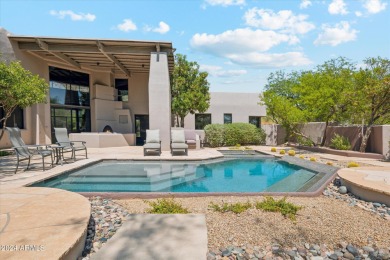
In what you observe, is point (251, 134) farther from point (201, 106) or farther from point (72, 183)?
point (72, 183)

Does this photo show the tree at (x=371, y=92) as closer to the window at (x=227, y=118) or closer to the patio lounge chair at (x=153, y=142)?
the patio lounge chair at (x=153, y=142)

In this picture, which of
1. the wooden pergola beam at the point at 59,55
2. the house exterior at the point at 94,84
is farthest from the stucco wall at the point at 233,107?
the wooden pergola beam at the point at 59,55

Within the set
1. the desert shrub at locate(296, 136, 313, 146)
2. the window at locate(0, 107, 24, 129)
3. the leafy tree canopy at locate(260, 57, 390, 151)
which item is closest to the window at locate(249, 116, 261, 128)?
the leafy tree canopy at locate(260, 57, 390, 151)

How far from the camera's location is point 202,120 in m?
24.6

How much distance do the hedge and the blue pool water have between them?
6036mm

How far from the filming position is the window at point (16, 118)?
1259cm

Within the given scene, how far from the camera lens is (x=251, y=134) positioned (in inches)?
671

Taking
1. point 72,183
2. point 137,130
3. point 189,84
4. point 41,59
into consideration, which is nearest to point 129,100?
point 137,130

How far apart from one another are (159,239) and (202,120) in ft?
72.4

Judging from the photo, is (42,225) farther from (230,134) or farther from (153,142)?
(230,134)

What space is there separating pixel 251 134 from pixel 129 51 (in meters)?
10.2

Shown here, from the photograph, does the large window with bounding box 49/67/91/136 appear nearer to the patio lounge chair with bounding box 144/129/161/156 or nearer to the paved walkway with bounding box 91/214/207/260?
the patio lounge chair with bounding box 144/129/161/156

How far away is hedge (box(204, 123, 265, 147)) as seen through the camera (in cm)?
1627

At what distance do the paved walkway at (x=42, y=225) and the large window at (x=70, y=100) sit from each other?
13872 millimetres
